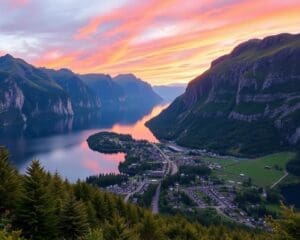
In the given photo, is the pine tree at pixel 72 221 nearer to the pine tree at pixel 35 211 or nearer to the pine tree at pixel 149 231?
the pine tree at pixel 35 211

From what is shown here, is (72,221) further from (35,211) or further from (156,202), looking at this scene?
(156,202)

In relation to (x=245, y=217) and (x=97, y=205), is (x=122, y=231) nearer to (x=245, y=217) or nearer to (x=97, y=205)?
(x=97, y=205)

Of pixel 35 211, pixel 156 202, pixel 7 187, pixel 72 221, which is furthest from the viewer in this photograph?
pixel 156 202

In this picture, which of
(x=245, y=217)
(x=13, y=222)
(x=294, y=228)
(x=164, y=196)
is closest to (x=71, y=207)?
(x=13, y=222)

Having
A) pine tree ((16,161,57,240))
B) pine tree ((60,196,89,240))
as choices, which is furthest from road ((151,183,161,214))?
pine tree ((16,161,57,240))

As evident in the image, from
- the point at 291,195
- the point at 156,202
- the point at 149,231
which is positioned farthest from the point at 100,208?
the point at 291,195

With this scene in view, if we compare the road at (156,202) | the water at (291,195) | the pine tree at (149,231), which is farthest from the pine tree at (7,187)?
the water at (291,195)

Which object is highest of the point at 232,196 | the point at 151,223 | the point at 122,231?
the point at 122,231
